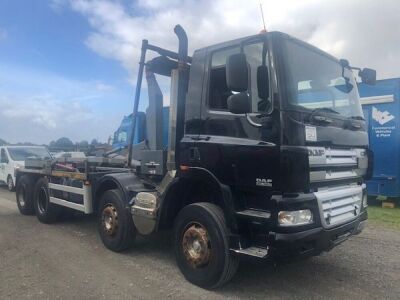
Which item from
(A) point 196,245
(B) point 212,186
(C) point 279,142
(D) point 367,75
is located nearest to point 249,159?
(C) point 279,142

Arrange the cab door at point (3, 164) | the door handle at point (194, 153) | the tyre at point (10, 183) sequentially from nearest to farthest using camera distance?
1. the door handle at point (194, 153)
2. the tyre at point (10, 183)
3. the cab door at point (3, 164)

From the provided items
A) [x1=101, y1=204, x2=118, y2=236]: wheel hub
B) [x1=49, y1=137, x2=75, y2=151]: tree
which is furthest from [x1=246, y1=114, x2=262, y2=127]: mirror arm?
[x1=49, y1=137, x2=75, y2=151]: tree

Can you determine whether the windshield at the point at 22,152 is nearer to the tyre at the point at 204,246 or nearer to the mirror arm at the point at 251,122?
the tyre at the point at 204,246

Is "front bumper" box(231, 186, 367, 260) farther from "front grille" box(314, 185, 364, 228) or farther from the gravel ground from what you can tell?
the gravel ground

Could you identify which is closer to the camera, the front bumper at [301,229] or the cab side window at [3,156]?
the front bumper at [301,229]

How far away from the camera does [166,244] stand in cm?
676

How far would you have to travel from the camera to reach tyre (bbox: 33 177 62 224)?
850cm

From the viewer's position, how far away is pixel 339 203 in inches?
177

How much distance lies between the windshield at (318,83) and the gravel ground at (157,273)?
80.8 inches

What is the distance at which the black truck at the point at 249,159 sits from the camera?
4082 mm

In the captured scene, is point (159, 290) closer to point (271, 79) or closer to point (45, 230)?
point (271, 79)

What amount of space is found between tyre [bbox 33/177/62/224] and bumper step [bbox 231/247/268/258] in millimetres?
5369

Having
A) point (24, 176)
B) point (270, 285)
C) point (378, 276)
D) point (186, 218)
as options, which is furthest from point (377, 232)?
point (24, 176)

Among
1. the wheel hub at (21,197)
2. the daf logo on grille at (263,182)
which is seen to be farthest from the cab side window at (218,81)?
the wheel hub at (21,197)
